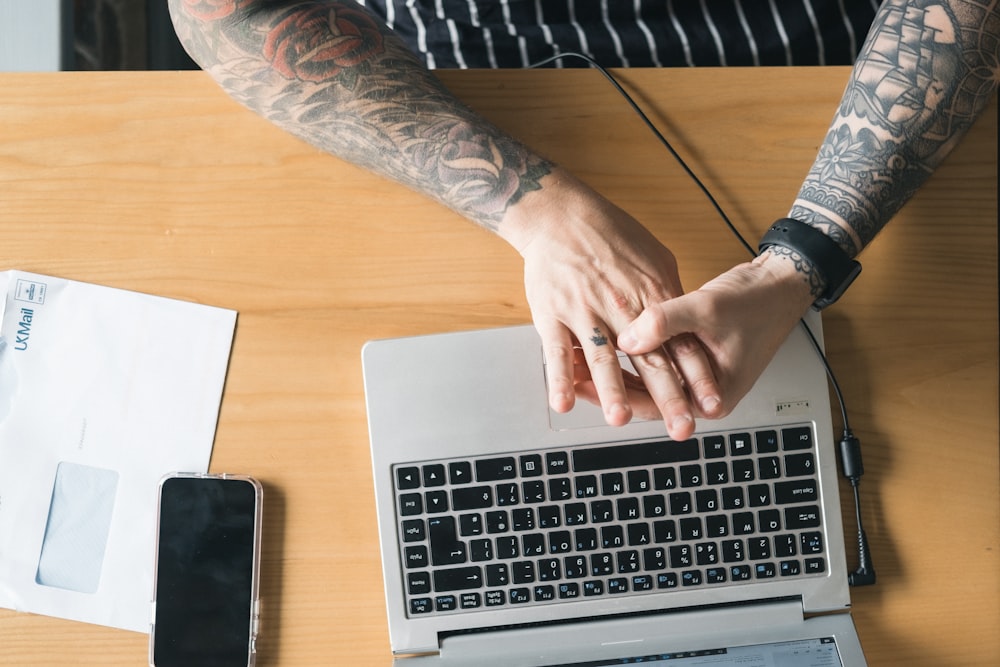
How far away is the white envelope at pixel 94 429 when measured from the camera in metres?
0.69

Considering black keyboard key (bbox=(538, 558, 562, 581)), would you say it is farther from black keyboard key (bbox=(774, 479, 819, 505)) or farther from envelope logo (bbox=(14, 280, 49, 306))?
envelope logo (bbox=(14, 280, 49, 306))

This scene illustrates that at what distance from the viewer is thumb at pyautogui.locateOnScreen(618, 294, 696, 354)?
604mm

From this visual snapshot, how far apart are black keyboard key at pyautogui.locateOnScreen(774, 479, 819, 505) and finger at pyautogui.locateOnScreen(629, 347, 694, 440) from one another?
12cm

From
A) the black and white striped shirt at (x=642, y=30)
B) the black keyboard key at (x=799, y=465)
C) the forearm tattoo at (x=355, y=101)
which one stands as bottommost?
the black keyboard key at (x=799, y=465)

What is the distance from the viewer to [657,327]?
60cm

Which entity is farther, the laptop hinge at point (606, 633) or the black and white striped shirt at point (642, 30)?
the black and white striped shirt at point (642, 30)

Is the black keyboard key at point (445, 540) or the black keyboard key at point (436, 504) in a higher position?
the black keyboard key at point (436, 504)

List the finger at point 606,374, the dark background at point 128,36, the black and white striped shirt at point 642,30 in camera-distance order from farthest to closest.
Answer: the dark background at point 128,36
the black and white striped shirt at point 642,30
the finger at point 606,374

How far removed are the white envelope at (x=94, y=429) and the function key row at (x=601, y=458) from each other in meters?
0.21

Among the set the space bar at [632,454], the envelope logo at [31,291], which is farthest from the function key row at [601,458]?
the envelope logo at [31,291]

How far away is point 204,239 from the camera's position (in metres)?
0.72

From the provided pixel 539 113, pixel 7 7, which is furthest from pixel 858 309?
pixel 7 7

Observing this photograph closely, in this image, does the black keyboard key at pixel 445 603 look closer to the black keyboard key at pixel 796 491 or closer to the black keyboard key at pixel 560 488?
the black keyboard key at pixel 560 488

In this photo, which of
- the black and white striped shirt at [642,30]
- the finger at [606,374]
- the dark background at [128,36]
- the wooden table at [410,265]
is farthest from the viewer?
the dark background at [128,36]
